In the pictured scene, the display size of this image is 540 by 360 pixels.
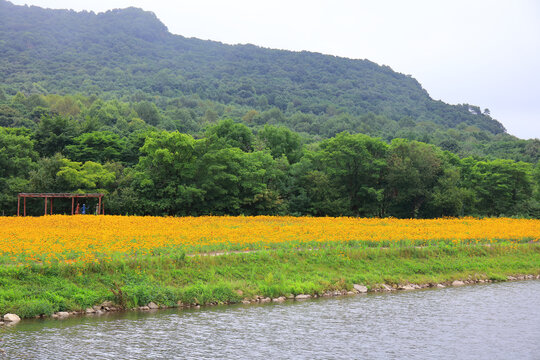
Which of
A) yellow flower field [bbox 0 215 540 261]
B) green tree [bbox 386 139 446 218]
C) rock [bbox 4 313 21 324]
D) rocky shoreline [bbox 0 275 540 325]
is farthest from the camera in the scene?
green tree [bbox 386 139 446 218]

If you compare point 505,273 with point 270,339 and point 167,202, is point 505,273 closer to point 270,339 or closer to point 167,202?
point 270,339

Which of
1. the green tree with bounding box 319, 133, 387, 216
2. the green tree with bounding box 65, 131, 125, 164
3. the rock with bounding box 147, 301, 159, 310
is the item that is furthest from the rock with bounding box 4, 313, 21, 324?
the green tree with bounding box 65, 131, 125, 164

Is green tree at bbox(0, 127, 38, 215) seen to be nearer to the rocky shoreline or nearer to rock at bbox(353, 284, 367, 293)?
the rocky shoreline

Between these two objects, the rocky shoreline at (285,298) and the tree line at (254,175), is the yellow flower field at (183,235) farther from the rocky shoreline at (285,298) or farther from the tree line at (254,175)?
the tree line at (254,175)

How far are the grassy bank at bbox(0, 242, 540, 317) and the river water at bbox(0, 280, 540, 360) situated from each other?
1262mm

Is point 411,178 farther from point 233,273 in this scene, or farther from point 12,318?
point 12,318

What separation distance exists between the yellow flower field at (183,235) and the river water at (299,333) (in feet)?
22.6

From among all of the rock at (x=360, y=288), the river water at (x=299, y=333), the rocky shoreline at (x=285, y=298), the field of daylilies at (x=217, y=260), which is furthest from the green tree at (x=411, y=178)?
the river water at (x=299, y=333)

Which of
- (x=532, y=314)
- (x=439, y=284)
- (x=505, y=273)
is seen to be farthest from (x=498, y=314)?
(x=505, y=273)

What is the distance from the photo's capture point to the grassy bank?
23281 millimetres

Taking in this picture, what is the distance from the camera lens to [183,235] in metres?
36.2

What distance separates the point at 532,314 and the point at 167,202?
147 feet

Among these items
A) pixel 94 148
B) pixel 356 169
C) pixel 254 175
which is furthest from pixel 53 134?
pixel 356 169

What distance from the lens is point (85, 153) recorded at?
78.7 metres
